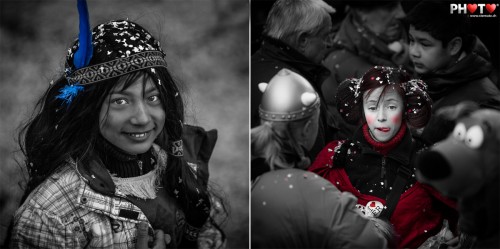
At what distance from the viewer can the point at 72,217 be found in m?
3.27

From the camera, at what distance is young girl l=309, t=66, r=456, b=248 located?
336 cm

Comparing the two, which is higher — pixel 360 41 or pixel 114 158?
pixel 360 41

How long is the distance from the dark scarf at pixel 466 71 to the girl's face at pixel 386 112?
0.64ft

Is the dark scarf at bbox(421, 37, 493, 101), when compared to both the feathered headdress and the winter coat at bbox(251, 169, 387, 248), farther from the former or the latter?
the feathered headdress

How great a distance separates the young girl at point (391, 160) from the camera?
3.36 metres

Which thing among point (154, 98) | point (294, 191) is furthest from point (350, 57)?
point (154, 98)

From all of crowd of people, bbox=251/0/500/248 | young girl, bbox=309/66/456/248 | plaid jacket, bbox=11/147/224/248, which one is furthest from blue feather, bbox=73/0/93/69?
→ young girl, bbox=309/66/456/248

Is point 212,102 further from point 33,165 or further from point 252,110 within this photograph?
point 33,165

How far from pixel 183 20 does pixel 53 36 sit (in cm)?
67

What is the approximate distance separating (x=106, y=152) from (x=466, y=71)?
6.09ft

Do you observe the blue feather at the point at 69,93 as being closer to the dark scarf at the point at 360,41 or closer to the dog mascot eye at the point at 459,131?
the dark scarf at the point at 360,41

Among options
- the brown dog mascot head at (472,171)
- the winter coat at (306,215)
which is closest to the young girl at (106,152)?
the winter coat at (306,215)

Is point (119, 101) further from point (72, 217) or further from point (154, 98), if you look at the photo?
point (72, 217)

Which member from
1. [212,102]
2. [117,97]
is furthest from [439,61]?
[117,97]
